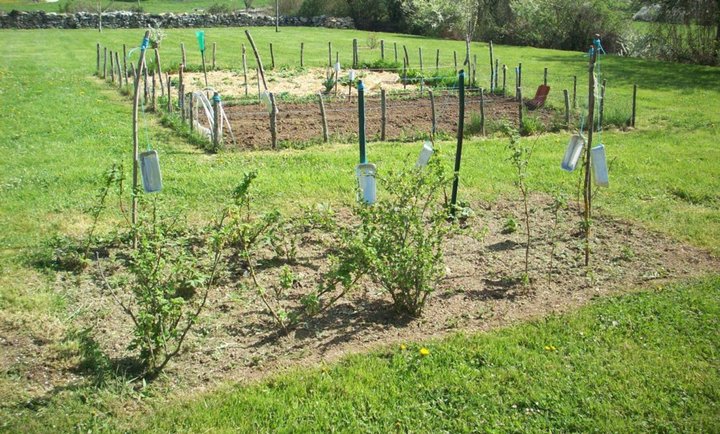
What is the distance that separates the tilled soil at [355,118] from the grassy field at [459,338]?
3.80 ft

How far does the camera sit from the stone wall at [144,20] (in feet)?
145

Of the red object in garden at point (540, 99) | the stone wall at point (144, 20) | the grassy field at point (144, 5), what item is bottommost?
the red object in garden at point (540, 99)

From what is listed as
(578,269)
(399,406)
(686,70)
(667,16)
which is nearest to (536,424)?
(399,406)

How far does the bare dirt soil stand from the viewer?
5186 millimetres

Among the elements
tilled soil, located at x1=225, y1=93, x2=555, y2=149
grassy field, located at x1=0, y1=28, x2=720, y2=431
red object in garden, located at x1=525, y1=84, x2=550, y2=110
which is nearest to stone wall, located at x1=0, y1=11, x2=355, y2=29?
grassy field, located at x1=0, y1=28, x2=720, y2=431

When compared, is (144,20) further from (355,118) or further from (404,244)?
(404,244)

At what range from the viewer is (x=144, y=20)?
45.6m

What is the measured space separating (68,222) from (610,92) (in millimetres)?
16767

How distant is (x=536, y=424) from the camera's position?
454cm

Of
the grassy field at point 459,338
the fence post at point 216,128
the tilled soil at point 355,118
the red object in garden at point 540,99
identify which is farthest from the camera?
the red object in garden at point 540,99

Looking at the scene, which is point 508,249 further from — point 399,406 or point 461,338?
point 399,406

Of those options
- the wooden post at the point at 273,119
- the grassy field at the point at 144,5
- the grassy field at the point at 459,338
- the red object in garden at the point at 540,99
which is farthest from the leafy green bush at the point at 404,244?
the grassy field at the point at 144,5

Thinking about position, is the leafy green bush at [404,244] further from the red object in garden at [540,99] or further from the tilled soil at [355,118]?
the red object in garden at [540,99]

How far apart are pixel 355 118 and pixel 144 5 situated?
47837mm
